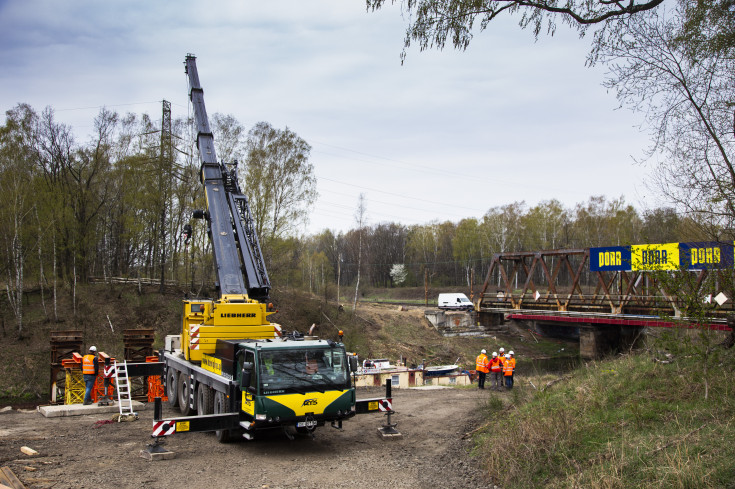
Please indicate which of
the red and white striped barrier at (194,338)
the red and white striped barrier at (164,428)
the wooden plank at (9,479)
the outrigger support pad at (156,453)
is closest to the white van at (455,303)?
the red and white striped barrier at (194,338)

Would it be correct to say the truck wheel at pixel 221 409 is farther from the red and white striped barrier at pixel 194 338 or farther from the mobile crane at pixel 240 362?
the red and white striped barrier at pixel 194 338

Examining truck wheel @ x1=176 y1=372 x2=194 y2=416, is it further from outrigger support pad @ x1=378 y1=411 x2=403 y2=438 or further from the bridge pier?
the bridge pier

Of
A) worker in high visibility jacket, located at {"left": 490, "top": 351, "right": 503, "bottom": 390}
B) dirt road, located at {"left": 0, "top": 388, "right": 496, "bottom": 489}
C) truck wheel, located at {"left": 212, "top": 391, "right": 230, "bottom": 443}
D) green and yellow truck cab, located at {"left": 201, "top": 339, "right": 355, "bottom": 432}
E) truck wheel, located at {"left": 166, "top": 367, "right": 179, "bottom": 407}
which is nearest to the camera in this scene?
dirt road, located at {"left": 0, "top": 388, "right": 496, "bottom": 489}

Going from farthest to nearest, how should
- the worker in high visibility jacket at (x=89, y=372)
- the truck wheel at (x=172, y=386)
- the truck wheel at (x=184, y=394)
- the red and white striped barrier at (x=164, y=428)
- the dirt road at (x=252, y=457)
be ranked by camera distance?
the worker in high visibility jacket at (x=89, y=372) < the truck wheel at (x=172, y=386) < the truck wheel at (x=184, y=394) < the red and white striped barrier at (x=164, y=428) < the dirt road at (x=252, y=457)

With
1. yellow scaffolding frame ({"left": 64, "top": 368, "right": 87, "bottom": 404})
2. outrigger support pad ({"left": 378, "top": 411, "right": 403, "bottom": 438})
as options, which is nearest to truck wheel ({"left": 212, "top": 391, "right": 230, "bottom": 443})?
outrigger support pad ({"left": 378, "top": 411, "right": 403, "bottom": 438})

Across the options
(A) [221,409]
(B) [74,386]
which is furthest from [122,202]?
(A) [221,409]

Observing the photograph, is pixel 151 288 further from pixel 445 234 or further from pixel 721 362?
pixel 445 234

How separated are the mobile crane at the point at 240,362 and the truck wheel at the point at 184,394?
0.03 meters

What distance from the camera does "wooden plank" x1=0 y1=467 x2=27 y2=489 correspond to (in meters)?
7.88

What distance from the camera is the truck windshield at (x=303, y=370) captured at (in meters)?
9.82

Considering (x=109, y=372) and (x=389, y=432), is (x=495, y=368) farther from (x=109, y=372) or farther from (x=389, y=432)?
(x=109, y=372)

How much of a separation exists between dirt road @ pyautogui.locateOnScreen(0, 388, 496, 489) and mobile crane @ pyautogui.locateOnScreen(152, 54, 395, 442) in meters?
0.51

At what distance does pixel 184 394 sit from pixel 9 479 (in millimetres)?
5788

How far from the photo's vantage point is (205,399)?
469 inches
